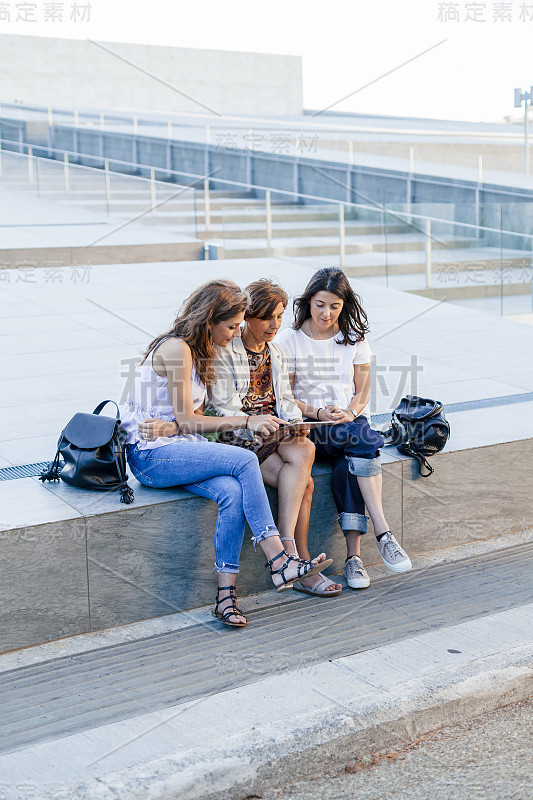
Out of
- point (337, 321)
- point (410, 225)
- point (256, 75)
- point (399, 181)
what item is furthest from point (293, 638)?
point (256, 75)

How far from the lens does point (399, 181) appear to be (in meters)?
16.6

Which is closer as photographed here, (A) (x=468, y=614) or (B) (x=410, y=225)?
(A) (x=468, y=614)

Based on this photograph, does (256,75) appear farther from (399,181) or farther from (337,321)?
(337,321)

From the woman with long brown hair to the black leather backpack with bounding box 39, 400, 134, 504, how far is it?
13 centimetres

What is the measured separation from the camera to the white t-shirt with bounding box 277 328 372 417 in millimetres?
4617

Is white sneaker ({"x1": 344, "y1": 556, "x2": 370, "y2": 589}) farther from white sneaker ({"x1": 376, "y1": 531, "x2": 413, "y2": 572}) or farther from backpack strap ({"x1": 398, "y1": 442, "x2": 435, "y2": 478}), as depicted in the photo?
backpack strap ({"x1": 398, "y1": 442, "x2": 435, "y2": 478})

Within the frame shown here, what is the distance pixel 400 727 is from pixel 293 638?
2.09 ft

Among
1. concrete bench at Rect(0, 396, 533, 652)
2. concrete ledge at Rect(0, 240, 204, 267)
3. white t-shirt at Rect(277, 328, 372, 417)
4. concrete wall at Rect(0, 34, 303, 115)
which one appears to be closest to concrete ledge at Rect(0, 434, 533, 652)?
concrete bench at Rect(0, 396, 533, 652)

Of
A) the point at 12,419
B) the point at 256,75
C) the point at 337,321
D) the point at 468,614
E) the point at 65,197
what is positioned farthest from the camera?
the point at 256,75

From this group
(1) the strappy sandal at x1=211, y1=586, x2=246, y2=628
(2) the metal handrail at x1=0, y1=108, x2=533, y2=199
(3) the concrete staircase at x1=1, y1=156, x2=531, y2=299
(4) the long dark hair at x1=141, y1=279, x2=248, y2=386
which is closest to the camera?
(1) the strappy sandal at x1=211, y1=586, x2=246, y2=628

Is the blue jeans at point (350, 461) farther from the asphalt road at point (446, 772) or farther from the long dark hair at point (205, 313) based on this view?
the asphalt road at point (446, 772)

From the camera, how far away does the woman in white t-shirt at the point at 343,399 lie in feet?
14.1

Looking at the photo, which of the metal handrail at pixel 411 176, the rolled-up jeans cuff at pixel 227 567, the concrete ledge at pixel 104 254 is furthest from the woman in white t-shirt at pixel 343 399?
the metal handrail at pixel 411 176

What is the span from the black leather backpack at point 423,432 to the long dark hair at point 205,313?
3.56ft
